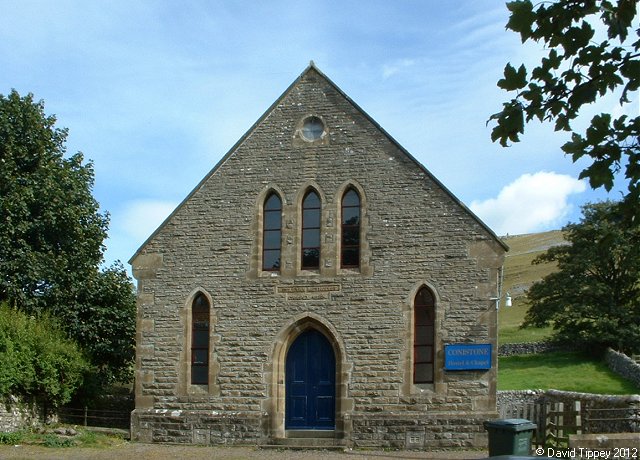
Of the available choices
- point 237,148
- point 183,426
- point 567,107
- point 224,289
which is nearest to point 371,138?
point 237,148

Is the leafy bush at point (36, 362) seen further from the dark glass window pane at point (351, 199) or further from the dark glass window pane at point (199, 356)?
the dark glass window pane at point (351, 199)

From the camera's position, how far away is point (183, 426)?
19.9 meters

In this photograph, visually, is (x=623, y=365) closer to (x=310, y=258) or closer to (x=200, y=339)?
(x=310, y=258)

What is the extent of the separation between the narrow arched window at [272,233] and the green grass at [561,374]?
14644 mm

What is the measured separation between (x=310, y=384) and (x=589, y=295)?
2732 cm

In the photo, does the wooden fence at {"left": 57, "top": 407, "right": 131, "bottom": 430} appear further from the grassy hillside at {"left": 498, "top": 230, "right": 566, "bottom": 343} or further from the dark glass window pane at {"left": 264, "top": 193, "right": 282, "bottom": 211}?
the grassy hillside at {"left": 498, "top": 230, "right": 566, "bottom": 343}

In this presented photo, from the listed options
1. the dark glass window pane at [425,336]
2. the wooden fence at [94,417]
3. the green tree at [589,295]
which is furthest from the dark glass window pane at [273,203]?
the green tree at [589,295]

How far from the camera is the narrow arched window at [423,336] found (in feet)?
63.1

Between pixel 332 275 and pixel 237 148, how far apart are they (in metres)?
4.00

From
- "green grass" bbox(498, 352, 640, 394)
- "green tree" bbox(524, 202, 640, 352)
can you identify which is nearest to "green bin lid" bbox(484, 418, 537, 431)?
"green grass" bbox(498, 352, 640, 394)

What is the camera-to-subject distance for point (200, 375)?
2031 cm

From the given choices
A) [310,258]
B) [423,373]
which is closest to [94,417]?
[310,258]

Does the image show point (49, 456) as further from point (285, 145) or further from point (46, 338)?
point (285, 145)

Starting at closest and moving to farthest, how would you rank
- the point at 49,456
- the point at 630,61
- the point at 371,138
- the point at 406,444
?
the point at 630,61
the point at 49,456
the point at 406,444
the point at 371,138
